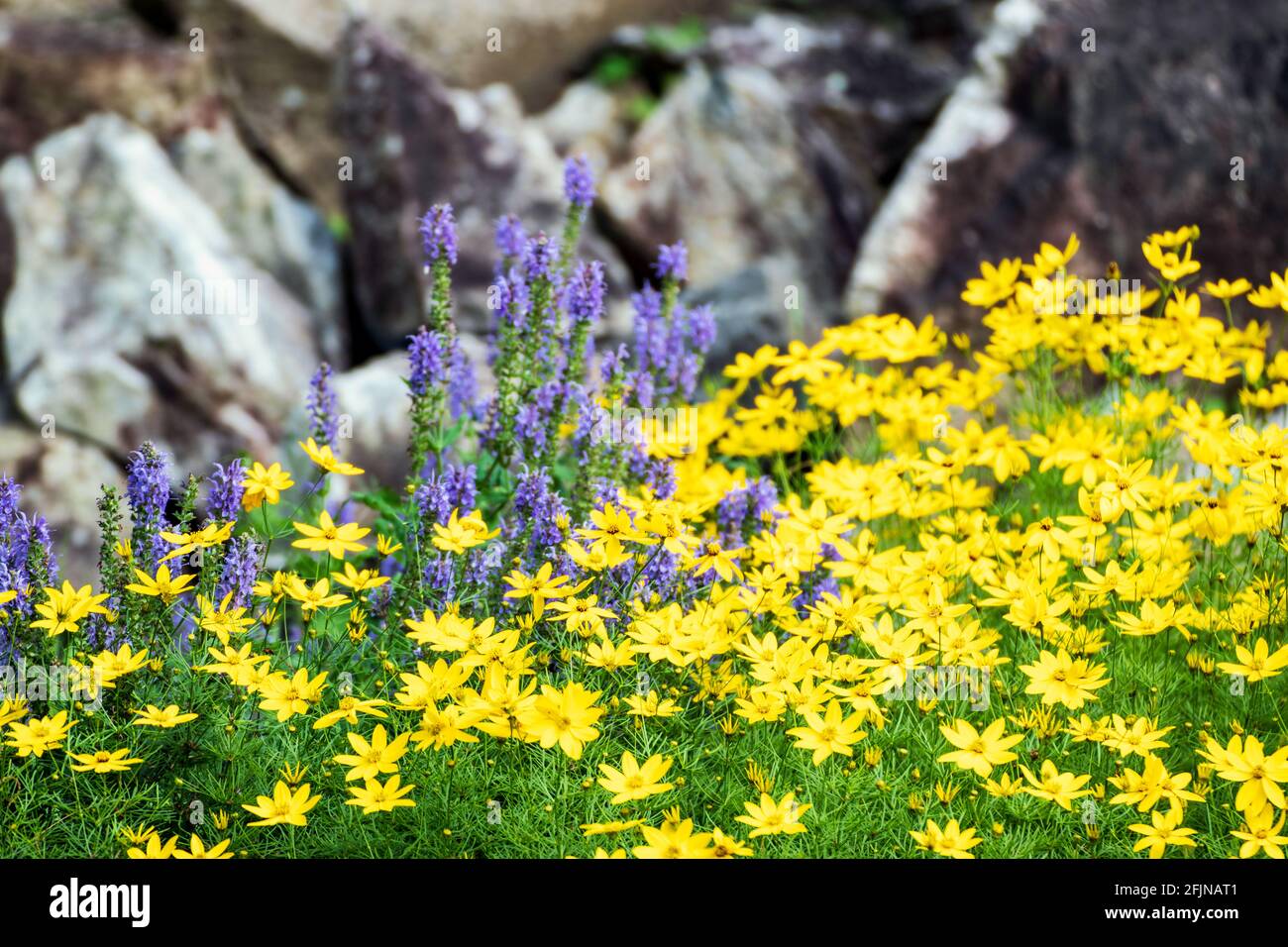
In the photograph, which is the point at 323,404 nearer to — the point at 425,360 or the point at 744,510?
the point at 425,360

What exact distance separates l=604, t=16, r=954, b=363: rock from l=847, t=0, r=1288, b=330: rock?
29.0 inches

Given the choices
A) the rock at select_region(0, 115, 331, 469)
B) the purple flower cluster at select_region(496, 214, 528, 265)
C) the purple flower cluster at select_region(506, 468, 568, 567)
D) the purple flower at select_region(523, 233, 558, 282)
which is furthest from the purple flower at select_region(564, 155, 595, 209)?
the rock at select_region(0, 115, 331, 469)

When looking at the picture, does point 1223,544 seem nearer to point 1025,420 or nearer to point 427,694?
point 1025,420

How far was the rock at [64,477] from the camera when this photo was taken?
20.1ft

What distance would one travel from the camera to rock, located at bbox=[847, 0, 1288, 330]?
592 cm

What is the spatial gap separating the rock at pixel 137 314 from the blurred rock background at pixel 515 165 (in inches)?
0.6

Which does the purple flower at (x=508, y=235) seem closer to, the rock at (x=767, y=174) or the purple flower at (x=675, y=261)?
the purple flower at (x=675, y=261)

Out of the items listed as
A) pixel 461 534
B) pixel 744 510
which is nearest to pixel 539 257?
pixel 744 510

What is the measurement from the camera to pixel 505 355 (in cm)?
341

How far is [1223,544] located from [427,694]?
6.02 feet

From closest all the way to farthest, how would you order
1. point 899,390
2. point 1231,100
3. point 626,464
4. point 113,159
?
point 626,464 → point 899,390 → point 1231,100 → point 113,159

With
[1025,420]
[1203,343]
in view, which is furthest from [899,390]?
[1203,343]

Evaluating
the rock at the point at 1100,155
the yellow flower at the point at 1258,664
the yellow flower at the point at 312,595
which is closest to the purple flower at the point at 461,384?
the yellow flower at the point at 312,595

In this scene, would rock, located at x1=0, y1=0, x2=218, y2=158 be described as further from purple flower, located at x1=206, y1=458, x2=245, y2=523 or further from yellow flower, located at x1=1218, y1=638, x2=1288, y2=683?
yellow flower, located at x1=1218, y1=638, x2=1288, y2=683
